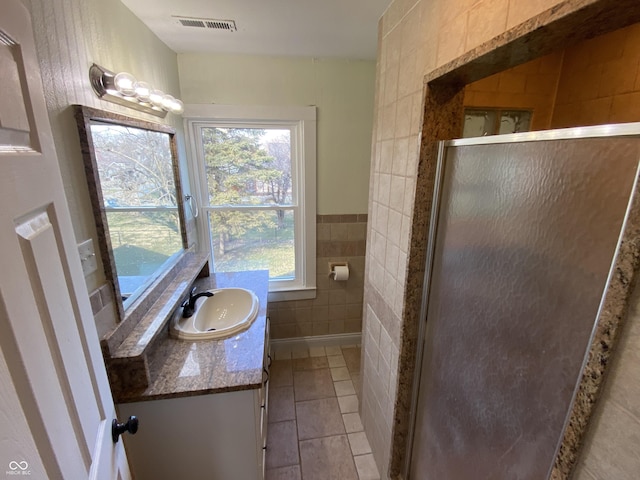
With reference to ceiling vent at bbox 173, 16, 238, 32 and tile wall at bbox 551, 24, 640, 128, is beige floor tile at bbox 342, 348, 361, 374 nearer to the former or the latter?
tile wall at bbox 551, 24, 640, 128

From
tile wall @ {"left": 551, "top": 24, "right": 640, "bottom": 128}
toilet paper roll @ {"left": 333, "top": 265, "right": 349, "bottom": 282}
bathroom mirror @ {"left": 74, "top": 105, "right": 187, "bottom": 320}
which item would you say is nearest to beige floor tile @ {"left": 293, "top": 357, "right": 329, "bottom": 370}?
toilet paper roll @ {"left": 333, "top": 265, "right": 349, "bottom": 282}

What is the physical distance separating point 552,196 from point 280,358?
248 cm

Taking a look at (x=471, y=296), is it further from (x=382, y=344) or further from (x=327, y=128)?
(x=327, y=128)

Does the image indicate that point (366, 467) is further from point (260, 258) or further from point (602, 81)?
point (602, 81)

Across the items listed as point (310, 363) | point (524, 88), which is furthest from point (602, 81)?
point (310, 363)

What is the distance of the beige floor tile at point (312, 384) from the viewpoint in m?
2.20

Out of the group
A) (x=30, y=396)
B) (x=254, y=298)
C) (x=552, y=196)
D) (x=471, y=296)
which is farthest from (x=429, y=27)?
(x=254, y=298)

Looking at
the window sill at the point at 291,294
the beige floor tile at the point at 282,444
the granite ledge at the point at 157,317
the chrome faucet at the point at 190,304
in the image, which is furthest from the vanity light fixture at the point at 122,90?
the beige floor tile at the point at 282,444

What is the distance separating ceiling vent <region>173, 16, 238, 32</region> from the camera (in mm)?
1490

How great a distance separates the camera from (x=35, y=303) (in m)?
0.51

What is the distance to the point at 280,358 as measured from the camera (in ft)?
8.54

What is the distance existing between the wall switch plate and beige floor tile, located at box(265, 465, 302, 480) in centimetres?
150

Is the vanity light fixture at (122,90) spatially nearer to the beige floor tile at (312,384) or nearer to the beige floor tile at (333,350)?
the beige floor tile at (312,384)

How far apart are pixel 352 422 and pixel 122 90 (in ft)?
7.64
